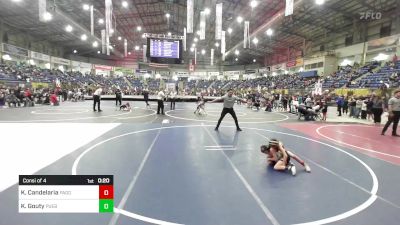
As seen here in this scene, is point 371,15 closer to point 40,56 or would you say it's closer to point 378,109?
point 378,109

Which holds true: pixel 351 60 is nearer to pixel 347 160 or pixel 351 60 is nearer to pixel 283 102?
pixel 283 102

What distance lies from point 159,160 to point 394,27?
31426mm

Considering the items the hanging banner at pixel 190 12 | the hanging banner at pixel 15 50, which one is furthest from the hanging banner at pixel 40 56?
the hanging banner at pixel 190 12

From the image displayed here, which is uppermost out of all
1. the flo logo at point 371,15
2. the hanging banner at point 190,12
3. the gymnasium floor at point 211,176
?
the flo logo at point 371,15

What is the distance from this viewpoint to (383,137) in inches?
383

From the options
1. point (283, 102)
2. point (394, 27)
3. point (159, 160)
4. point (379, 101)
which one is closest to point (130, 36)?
point (283, 102)

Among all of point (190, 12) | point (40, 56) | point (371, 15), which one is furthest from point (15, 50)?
point (371, 15)

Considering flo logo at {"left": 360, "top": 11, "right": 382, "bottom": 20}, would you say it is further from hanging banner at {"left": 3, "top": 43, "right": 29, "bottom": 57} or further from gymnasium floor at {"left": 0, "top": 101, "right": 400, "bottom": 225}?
hanging banner at {"left": 3, "top": 43, "right": 29, "bottom": 57}

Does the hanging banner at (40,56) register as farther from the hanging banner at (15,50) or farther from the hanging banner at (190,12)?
the hanging banner at (190,12)

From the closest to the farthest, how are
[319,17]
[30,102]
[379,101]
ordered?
[379,101]
[30,102]
[319,17]

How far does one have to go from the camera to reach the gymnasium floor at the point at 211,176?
345 cm

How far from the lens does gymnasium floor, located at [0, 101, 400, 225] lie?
3445mm
